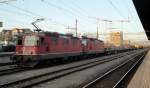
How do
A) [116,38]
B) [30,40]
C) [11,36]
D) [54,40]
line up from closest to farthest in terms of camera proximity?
[30,40], [54,40], [11,36], [116,38]

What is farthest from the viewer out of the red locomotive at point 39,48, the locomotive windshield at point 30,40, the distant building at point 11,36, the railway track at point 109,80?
the distant building at point 11,36

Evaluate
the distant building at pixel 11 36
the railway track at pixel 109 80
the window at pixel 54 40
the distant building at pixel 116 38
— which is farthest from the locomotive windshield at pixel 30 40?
the distant building at pixel 116 38

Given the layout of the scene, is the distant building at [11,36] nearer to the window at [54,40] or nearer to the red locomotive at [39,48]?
the red locomotive at [39,48]

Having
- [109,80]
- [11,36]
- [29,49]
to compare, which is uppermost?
[11,36]

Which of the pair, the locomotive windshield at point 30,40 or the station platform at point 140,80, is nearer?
the station platform at point 140,80

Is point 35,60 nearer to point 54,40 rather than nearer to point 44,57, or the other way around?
point 44,57

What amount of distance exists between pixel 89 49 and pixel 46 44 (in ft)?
59.6

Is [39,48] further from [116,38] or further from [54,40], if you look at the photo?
[116,38]

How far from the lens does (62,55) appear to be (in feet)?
96.7

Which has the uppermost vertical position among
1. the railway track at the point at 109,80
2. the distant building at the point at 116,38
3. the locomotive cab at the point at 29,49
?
the distant building at the point at 116,38

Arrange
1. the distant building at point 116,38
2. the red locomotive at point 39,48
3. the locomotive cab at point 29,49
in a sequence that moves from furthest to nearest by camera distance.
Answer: the distant building at point 116,38
the red locomotive at point 39,48
the locomotive cab at point 29,49

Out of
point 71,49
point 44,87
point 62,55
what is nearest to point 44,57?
point 62,55

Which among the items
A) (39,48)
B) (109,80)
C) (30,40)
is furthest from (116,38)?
(109,80)

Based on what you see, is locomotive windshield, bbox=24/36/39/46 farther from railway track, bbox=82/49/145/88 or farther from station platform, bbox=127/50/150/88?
station platform, bbox=127/50/150/88
